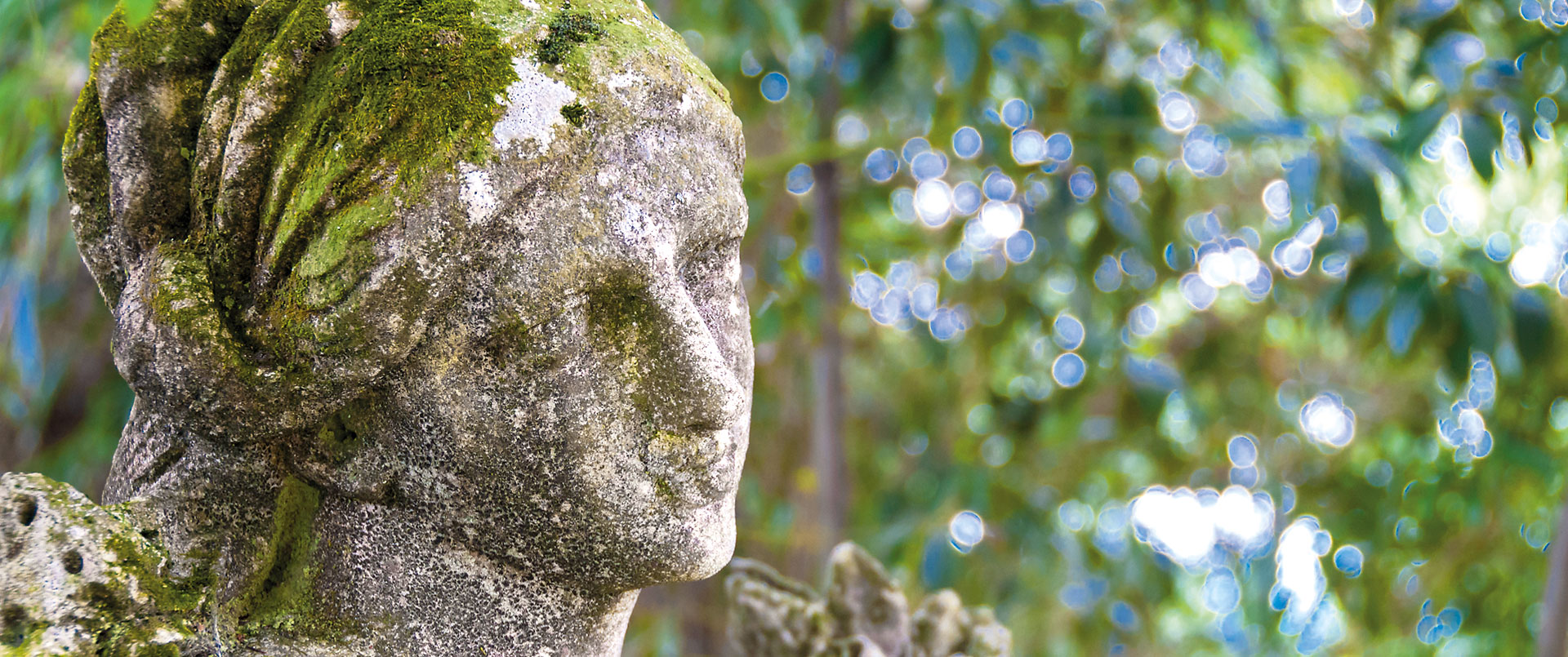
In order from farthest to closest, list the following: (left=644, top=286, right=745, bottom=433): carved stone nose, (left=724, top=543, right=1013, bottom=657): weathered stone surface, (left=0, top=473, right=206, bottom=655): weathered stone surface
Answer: (left=724, top=543, right=1013, bottom=657): weathered stone surface, (left=644, top=286, right=745, bottom=433): carved stone nose, (left=0, top=473, right=206, bottom=655): weathered stone surface

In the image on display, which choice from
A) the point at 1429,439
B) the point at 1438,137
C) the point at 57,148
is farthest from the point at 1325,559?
the point at 57,148

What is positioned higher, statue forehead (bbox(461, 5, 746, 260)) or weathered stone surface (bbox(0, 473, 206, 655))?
statue forehead (bbox(461, 5, 746, 260))

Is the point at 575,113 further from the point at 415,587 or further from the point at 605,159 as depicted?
the point at 415,587

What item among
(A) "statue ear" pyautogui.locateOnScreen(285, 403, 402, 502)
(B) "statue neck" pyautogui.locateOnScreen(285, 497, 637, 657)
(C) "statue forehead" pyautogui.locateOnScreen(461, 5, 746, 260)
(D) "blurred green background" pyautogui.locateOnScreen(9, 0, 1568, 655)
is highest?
(C) "statue forehead" pyautogui.locateOnScreen(461, 5, 746, 260)

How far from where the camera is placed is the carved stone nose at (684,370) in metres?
0.71

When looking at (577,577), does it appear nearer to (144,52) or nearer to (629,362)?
(629,362)

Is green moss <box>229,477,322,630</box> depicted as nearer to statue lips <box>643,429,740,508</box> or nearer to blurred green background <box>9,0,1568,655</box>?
statue lips <box>643,429,740,508</box>

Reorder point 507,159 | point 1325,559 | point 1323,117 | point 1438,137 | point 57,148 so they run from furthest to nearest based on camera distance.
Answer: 1. point 1325,559
2. point 1438,137
3. point 57,148
4. point 1323,117
5. point 507,159

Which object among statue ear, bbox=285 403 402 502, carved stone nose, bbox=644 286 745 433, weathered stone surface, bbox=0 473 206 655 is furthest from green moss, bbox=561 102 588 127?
weathered stone surface, bbox=0 473 206 655

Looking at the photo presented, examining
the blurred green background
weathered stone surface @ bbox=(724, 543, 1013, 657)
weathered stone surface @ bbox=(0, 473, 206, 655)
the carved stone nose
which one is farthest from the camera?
the blurred green background

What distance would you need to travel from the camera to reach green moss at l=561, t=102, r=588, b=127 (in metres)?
0.68

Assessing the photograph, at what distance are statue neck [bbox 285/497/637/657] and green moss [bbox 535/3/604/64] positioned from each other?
0.98ft

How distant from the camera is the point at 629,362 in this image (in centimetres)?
72

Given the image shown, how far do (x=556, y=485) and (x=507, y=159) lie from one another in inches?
7.8
